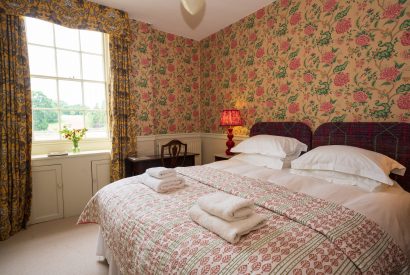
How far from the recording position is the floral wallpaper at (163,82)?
136 inches

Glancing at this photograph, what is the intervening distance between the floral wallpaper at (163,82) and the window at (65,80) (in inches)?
19.8

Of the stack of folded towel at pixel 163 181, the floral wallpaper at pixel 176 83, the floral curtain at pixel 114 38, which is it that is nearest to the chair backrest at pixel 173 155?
the floral curtain at pixel 114 38

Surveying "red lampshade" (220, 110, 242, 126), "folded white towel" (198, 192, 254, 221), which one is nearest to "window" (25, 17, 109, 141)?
"red lampshade" (220, 110, 242, 126)

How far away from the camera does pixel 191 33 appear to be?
3.87m

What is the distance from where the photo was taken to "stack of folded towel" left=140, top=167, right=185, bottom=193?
63.1 inches

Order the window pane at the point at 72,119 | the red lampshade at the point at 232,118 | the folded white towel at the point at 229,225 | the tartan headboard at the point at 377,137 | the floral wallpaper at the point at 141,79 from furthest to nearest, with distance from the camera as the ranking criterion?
the floral wallpaper at the point at 141,79 → the red lampshade at the point at 232,118 → the window pane at the point at 72,119 → the tartan headboard at the point at 377,137 → the folded white towel at the point at 229,225

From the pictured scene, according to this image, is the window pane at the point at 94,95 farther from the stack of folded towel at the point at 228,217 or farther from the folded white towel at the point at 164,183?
the stack of folded towel at the point at 228,217

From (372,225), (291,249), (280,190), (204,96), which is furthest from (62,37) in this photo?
(372,225)

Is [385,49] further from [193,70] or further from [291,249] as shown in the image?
[193,70]

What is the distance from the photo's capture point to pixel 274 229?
103cm

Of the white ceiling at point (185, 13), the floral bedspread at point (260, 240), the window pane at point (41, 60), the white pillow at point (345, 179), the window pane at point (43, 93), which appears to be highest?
the white ceiling at point (185, 13)

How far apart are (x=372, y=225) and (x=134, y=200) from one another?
4.47 ft

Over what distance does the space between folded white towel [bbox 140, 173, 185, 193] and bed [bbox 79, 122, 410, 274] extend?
56 mm

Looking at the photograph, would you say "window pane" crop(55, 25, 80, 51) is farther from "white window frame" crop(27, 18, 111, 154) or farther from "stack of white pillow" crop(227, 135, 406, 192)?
"stack of white pillow" crop(227, 135, 406, 192)
